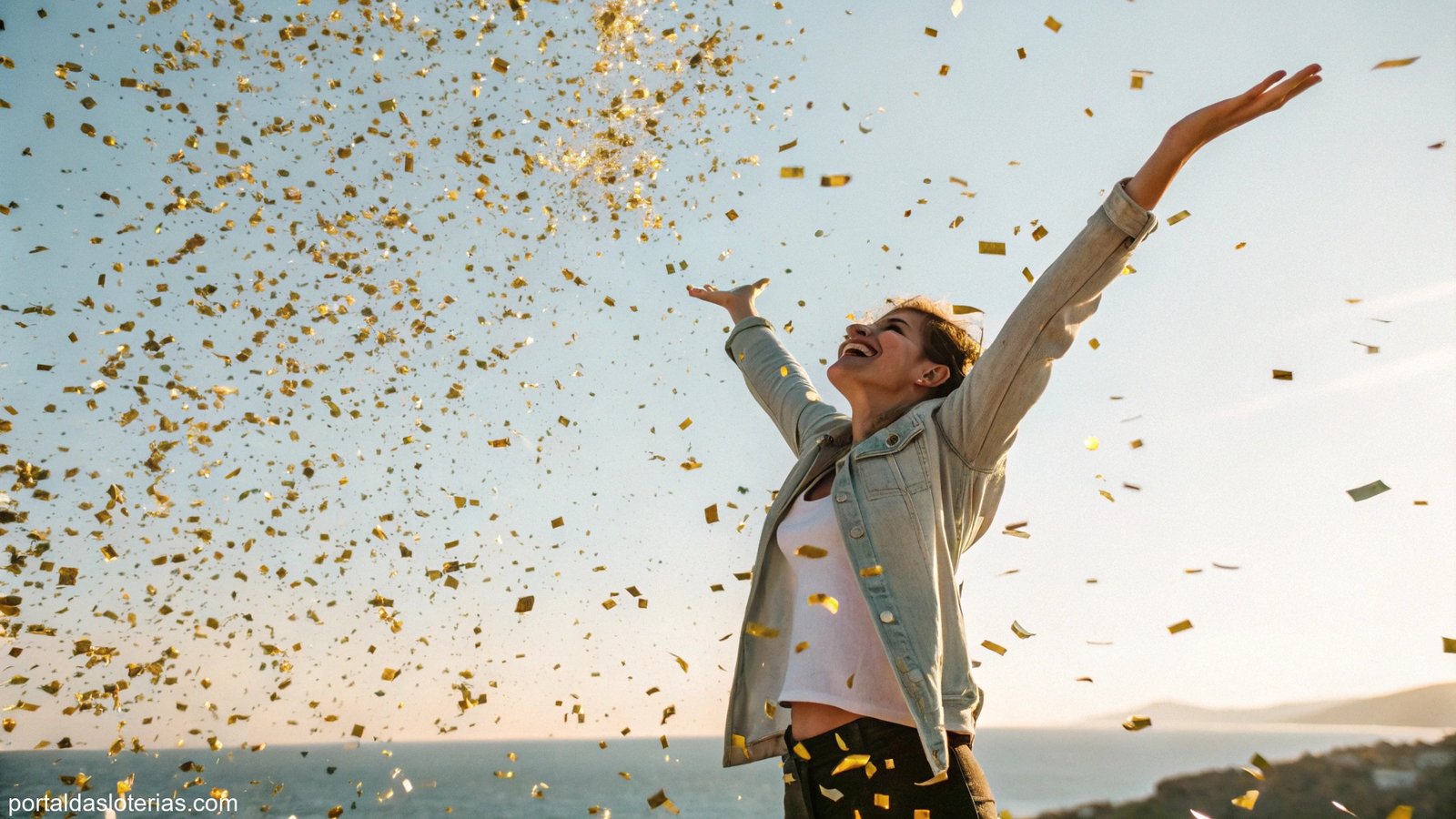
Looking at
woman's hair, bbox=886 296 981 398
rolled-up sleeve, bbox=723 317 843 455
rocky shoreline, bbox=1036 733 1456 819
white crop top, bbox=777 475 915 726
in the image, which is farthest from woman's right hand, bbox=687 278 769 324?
rocky shoreline, bbox=1036 733 1456 819

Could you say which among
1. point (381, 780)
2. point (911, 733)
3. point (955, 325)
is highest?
point (381, 780)

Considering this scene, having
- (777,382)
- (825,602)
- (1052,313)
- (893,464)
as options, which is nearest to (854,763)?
(825,602)

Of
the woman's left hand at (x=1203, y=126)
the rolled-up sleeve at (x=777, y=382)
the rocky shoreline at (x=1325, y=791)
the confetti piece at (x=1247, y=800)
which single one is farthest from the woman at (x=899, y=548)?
the rocky shoreline at (x=1325, y=791)

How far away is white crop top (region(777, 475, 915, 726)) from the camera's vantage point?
3049mm

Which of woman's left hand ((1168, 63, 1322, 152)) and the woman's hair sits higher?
the woman's hair

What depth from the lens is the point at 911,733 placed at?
2.94m

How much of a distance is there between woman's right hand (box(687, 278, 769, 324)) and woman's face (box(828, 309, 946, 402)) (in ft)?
3.82

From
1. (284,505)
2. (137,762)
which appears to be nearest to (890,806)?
(284,505)

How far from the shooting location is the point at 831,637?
126 inches

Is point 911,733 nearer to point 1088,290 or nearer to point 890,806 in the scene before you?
point 890,806

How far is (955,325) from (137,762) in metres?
241

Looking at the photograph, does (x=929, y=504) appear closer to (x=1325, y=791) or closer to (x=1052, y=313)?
(x=1052, y=313)

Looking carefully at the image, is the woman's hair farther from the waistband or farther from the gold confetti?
the waistband

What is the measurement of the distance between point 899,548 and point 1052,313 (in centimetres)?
96
